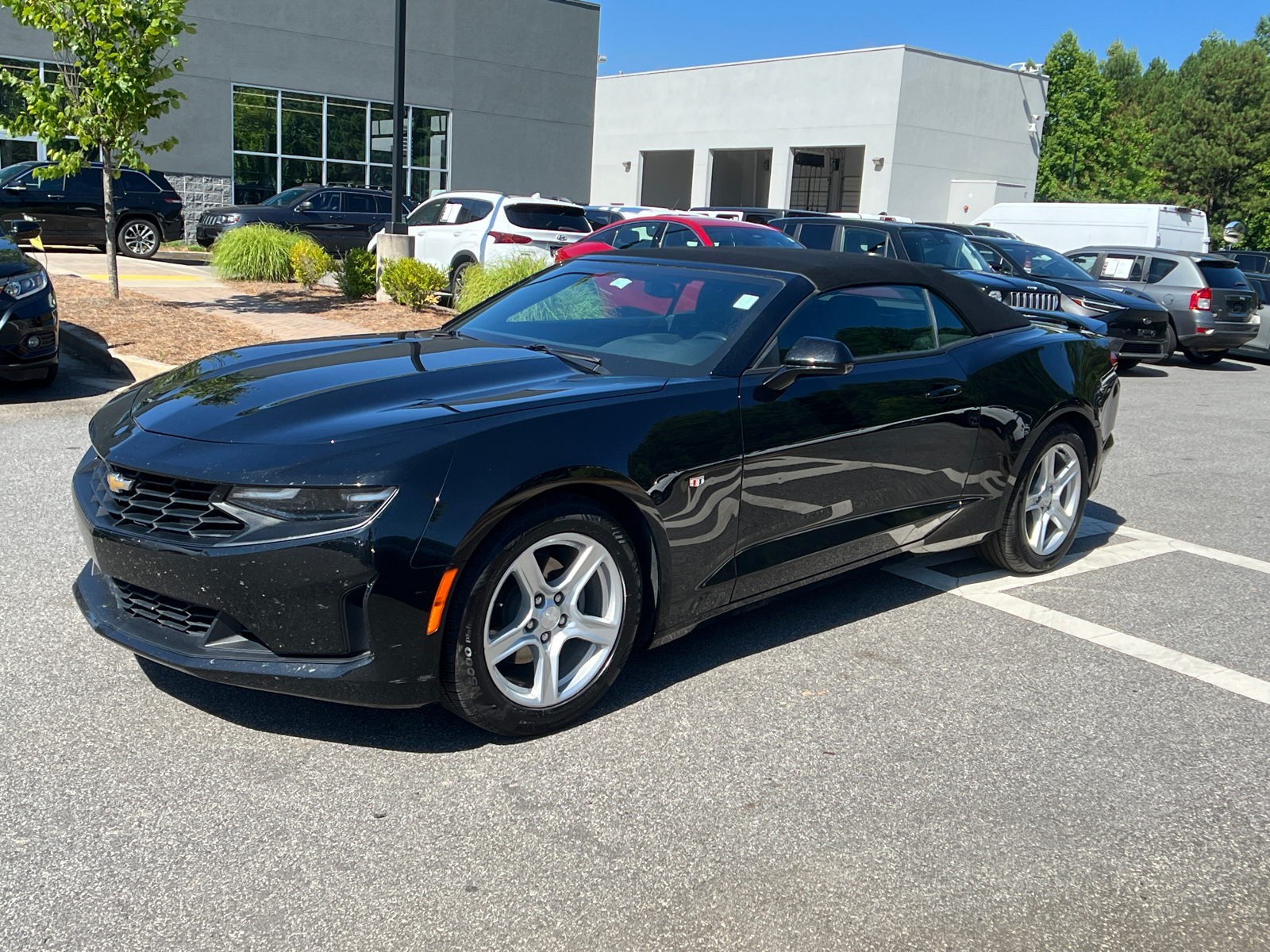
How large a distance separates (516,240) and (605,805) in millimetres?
13020

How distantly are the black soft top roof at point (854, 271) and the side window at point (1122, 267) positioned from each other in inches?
505

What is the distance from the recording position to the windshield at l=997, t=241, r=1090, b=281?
50.8 ft

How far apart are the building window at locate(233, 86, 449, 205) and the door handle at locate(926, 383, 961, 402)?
2306 centimetres

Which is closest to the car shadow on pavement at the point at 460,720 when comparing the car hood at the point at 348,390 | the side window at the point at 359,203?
the car hood at the point at 348,390

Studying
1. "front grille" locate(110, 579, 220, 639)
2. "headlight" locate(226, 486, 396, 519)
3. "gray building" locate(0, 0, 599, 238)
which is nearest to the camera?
"headlight" locate(226, 486, 396, 519)

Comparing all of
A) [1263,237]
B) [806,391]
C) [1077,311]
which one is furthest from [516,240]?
[1263,237]

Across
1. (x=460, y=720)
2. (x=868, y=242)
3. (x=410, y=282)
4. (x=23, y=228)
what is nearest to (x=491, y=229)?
(x=410, y=282)

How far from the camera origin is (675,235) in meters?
13.9

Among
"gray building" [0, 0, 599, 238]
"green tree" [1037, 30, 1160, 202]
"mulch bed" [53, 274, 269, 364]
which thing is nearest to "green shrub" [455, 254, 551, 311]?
"mulch bed" [53, 274, 269, 364]

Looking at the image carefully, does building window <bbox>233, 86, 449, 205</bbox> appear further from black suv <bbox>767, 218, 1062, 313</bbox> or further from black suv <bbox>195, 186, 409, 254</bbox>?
black suv <bbox>767, 218, 1062, 313</bbox>

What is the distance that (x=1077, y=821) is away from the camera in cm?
334

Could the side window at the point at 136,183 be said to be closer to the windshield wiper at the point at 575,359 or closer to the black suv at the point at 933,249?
the black suv at the point at 933,249

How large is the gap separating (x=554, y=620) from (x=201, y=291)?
14023 millimetres

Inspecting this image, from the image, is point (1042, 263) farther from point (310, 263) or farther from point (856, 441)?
point (856, 441)
